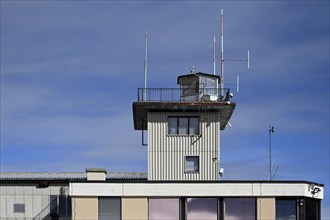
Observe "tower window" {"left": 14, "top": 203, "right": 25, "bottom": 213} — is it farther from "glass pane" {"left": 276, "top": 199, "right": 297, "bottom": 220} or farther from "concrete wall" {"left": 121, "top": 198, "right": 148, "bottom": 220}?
"glass pane" {"left": 276, "top": 199, "right": 297, "bottom": 220}

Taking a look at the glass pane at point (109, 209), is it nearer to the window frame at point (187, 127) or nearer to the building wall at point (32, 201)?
the building wall at point (32, 201)

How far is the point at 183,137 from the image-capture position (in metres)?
51.2

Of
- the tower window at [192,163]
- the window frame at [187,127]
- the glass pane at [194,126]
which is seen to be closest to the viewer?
the tower window at [192,163]

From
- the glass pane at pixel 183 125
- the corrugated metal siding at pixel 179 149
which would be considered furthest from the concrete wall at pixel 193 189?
the glass pane at pixel 183 125

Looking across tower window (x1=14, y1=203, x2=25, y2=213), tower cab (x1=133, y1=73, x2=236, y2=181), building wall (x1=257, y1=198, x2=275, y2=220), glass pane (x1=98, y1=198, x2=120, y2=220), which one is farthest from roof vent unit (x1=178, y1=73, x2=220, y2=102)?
tower window (x1=14, y1=203, x2=25, y2=213)

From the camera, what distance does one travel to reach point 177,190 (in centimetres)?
4653

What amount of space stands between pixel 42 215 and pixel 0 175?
635cm

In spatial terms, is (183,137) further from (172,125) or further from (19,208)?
(19,208)

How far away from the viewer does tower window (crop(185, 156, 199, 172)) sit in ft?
168

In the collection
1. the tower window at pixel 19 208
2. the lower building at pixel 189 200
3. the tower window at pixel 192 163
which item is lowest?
the tower window at pixel 19 208

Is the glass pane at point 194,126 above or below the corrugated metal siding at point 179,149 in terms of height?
above

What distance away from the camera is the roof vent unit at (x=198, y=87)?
52281 mm

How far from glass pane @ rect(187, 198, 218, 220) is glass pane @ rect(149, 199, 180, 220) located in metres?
0.78

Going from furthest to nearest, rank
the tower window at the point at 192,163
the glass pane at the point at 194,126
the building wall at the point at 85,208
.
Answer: the glass pane at the point at 194,126
the tower window at the point at 192,163
the building wall at the point at 85,208
